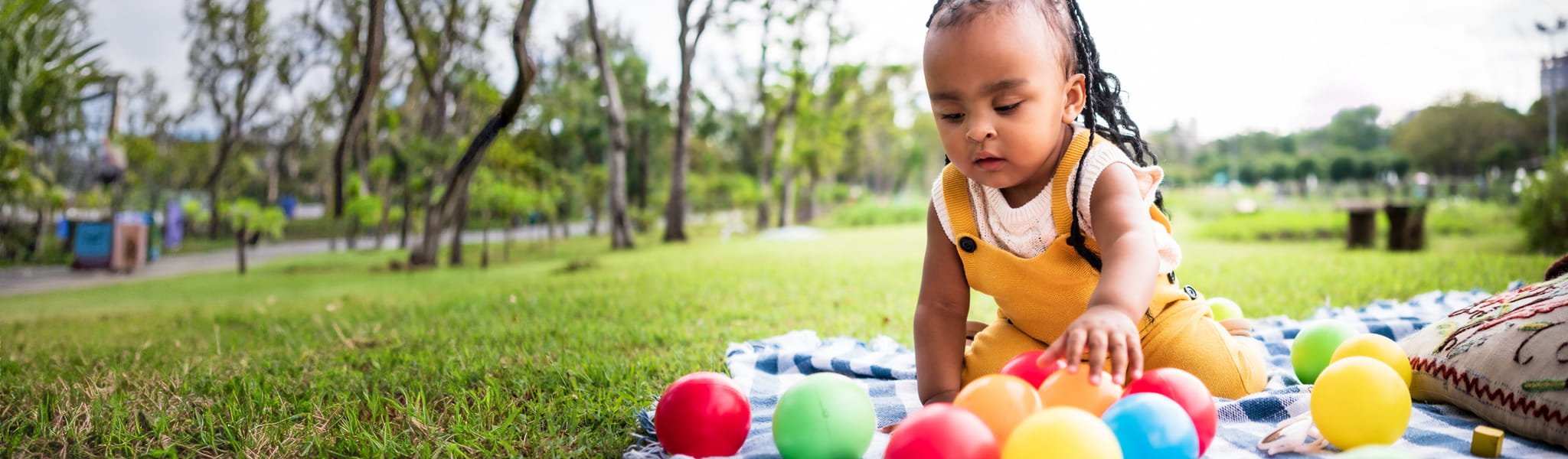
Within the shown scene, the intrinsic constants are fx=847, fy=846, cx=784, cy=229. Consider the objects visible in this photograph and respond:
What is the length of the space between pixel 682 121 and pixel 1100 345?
42.0 feet

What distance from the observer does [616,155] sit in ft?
39.7

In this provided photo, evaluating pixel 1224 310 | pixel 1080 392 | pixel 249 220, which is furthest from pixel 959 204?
pixel 249 220

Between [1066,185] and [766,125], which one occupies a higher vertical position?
[766,125]

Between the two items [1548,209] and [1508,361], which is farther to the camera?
[1548,209]

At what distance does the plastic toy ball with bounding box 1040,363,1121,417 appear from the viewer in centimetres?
156

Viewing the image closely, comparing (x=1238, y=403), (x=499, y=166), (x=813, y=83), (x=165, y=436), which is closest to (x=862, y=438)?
(x=1238, y=403)

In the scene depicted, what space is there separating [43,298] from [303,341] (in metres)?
7.43

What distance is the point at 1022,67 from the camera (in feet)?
5.68

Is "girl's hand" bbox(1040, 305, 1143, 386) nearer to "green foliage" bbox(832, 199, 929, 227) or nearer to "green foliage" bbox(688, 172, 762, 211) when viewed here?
"green foliage" bbox(832, 199, 929, 227)

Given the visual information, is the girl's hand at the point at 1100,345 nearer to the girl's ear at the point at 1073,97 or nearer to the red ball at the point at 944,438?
the red ball at the point at 944,438

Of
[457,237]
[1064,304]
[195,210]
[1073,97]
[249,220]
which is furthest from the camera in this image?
[195,210]

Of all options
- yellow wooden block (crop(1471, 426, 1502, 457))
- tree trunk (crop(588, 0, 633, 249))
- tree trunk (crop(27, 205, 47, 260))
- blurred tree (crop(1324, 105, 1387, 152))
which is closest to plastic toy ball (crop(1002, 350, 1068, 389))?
yellow wooden block (crop(1471, 426, 1502, 457))

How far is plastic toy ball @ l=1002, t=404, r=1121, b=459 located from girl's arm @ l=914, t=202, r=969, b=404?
738mm

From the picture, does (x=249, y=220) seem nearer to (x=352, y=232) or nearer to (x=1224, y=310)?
(x=352, y=232)
